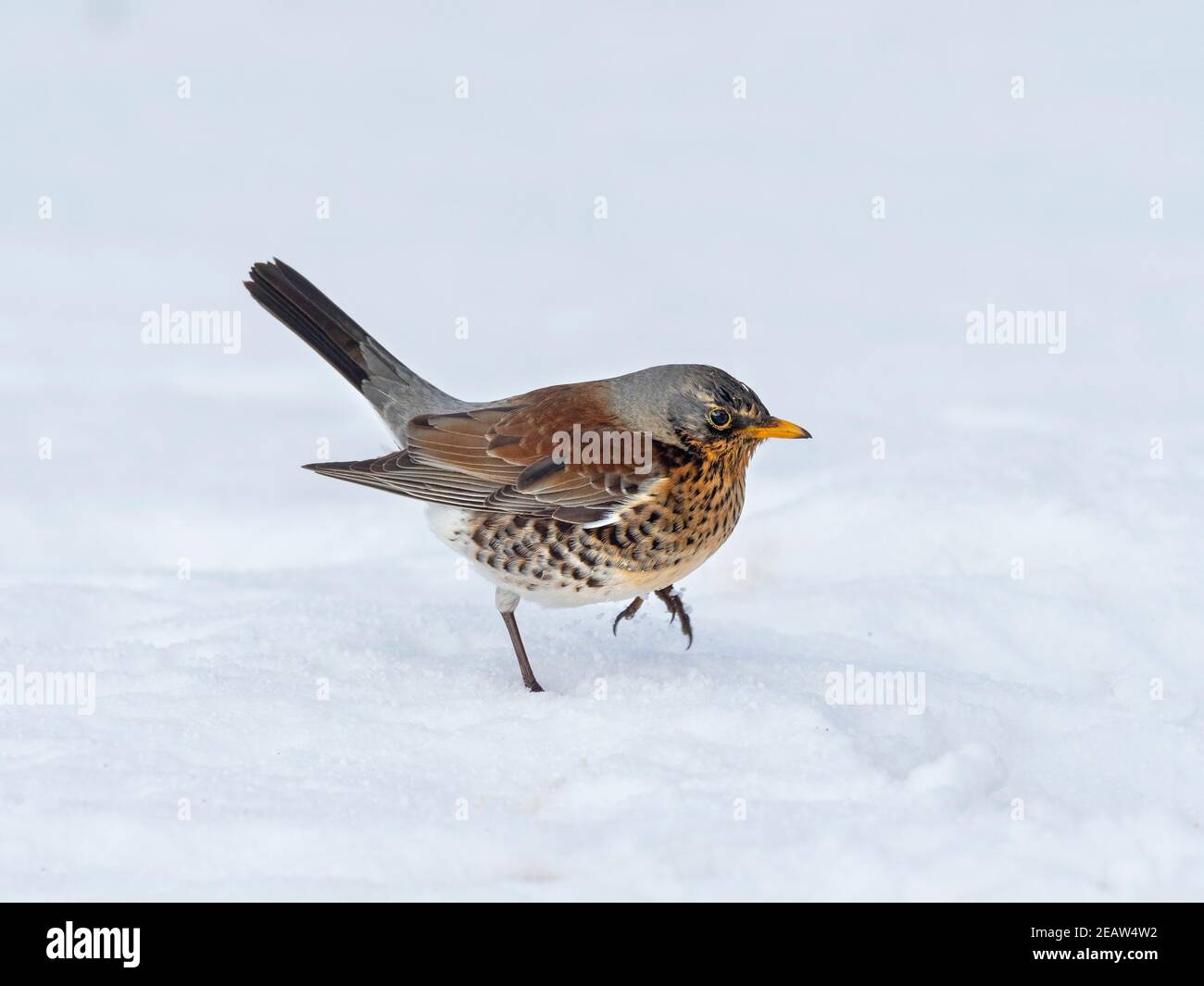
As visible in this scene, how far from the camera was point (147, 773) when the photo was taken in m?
5.28

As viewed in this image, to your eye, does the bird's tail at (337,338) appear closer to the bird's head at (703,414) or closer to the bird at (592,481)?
the bird at (592,481)

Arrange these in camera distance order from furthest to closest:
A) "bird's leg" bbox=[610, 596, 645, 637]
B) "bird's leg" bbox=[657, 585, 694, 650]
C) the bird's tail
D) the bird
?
the bird's tail, "bird's leg" bbox=[610, 596, 645, 637], "bird's leg" bbox=[657, 585, 694, 650], the bird

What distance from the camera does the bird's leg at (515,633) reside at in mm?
6320

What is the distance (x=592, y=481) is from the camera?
6281 millimetres

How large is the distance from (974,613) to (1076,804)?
7.62 feet

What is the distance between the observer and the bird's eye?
629 cm

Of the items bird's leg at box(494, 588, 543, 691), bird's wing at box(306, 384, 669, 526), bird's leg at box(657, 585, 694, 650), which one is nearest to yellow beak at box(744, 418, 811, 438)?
bird's wing at box(306, 384, 669, 526)

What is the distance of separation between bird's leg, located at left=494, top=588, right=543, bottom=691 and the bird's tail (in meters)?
1.12

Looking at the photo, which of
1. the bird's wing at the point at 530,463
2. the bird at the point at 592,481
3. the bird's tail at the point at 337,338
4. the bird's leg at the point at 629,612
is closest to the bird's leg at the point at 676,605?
the bird's leg at the point at 629,612

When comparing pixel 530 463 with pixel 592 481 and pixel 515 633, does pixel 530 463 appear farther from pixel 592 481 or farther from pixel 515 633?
pixel 515 633

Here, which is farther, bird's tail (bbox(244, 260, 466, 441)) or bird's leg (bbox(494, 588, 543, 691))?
bird's tail (bbox(244, 260, 466, 441))

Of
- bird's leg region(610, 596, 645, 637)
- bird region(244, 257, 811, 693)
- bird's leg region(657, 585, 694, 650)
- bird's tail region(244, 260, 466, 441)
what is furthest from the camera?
bird's tail region(244, 260, 466, 441)

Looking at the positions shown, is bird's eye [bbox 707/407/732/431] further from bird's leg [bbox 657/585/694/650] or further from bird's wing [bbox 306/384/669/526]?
bird's leg [bbox 657/585/694/650]

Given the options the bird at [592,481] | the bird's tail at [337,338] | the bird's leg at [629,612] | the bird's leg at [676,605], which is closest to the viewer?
the bird at [592,481]
